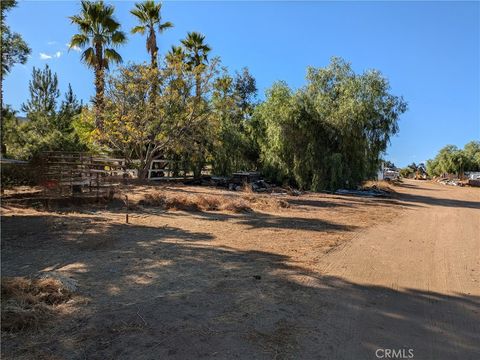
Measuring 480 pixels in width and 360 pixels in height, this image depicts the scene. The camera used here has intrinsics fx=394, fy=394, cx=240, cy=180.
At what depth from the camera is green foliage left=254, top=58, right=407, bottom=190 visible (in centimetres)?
2291

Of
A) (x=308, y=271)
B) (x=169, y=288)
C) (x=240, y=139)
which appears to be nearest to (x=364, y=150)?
(x=240, y=139)

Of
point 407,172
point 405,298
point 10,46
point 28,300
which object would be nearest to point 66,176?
point 10,46

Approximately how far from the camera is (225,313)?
165 inches

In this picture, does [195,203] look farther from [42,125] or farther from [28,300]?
[42,125]

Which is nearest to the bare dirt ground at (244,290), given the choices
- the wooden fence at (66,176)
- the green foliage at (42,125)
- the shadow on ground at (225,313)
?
the shadow on ground at (225,313)

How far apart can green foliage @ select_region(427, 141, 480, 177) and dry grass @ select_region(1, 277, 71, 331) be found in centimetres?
8349

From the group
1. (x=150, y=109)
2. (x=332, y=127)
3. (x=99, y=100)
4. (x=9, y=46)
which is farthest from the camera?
(x=332, y=127)

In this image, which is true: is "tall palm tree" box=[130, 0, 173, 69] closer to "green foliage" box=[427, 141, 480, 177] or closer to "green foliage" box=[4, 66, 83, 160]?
"green foliage" box=[4, 66, 83, 160]

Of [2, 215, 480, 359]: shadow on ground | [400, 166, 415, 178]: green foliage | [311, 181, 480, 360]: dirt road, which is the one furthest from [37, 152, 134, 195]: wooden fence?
[400, 166, 415, 178]: green foliage

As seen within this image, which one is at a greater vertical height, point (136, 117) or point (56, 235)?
point (136, 117)

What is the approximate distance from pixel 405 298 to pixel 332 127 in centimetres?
1945

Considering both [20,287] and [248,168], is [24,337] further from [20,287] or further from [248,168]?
[248,168]

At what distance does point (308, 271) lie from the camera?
5.91 m

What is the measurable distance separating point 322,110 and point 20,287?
21056mm
